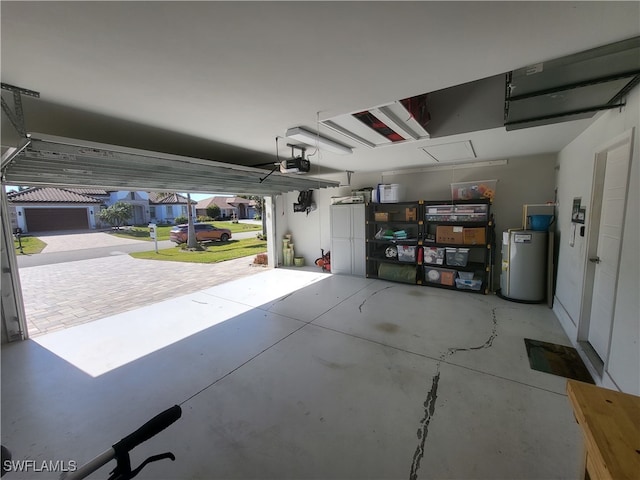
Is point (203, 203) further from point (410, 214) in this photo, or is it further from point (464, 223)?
point (464, 223)

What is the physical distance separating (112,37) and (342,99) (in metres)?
1.44

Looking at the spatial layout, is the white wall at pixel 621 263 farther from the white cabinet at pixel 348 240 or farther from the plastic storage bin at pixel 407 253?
the white cabinet at pixel 348 240

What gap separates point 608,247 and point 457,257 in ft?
8.41

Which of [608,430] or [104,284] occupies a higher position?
[608,430]

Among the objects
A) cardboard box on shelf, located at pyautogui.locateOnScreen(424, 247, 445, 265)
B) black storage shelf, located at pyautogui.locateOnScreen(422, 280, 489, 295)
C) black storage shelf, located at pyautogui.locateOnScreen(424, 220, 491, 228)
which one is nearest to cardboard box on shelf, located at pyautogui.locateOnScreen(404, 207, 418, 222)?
black storage shelf, located at pyautogui.locateOnScreen(424, 220, 491, 228)

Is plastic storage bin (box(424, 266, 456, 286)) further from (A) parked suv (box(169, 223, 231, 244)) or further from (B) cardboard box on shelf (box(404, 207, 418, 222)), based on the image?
(A) parked suv (box(169, 223, 231, 244))

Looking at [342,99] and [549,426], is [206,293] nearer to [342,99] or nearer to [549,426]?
[342,99]

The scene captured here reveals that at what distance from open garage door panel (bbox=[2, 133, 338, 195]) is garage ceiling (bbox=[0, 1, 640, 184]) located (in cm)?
31

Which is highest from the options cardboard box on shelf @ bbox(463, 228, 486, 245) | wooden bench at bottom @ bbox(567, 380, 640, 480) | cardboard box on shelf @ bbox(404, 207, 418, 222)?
cardboard box on shelf @ bbox(404, 207, 418, 222)

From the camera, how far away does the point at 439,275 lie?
199 inches

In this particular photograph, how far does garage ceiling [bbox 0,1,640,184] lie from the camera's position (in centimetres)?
113

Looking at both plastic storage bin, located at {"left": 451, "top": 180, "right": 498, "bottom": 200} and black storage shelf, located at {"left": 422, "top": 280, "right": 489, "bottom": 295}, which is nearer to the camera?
plastic storage bin, located at {"left": 451, "top": 180, "right": 498, "bottom": 200}

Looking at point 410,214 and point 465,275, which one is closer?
point 465,275

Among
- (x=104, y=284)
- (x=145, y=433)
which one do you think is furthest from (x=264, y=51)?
(x=104, y=284)
